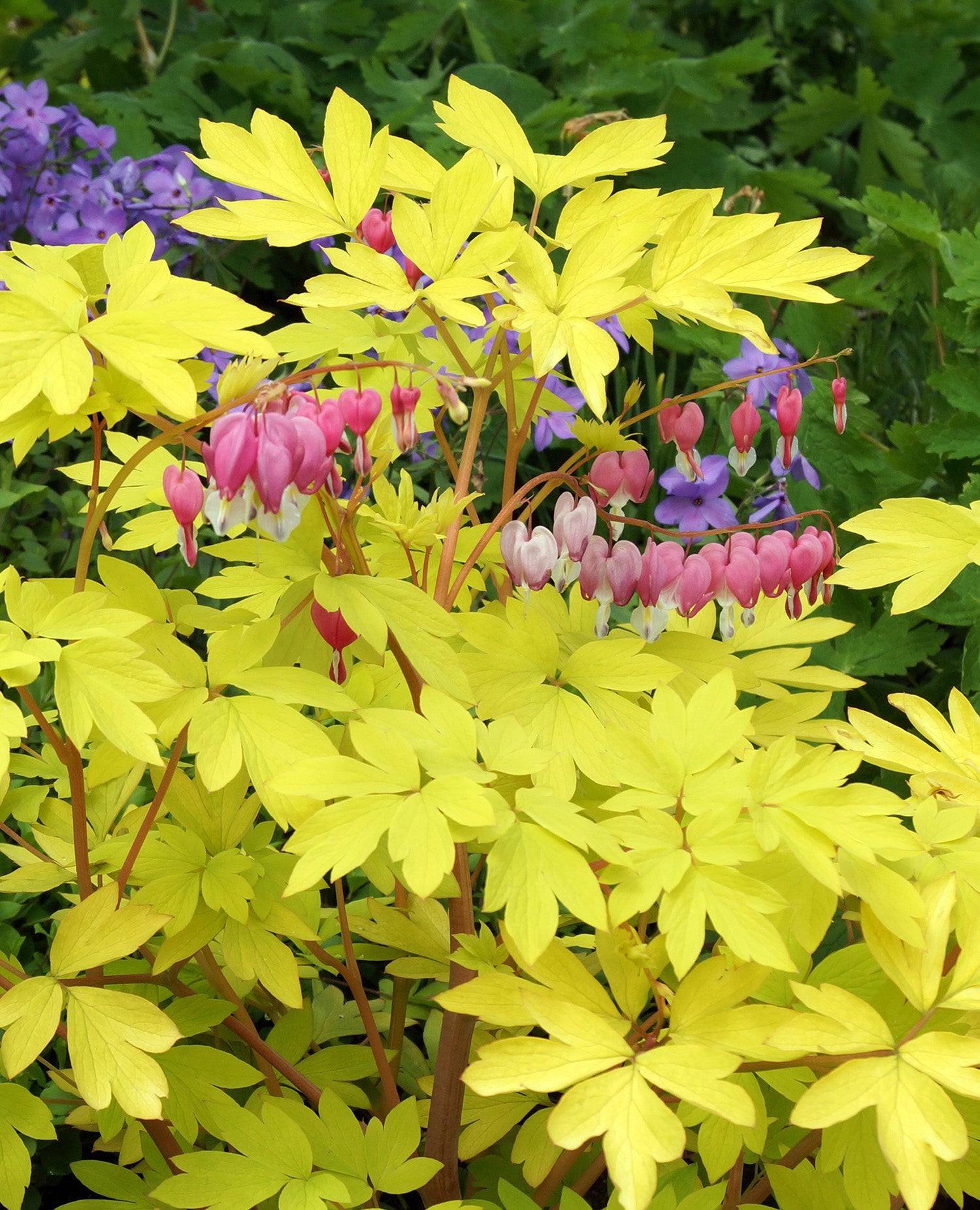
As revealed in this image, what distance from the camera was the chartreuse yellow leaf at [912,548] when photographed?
108cm

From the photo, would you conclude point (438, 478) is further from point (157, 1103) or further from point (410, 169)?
point (157, 1103)

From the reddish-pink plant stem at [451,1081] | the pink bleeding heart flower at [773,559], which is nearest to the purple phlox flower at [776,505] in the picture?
the pink bleeding heart flower at [773,559]

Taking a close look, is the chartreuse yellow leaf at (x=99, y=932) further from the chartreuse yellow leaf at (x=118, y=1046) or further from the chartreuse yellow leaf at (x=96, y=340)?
the chartreuse yellow leaf at (x=96, y=340)

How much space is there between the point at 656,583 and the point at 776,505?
3.22 feet

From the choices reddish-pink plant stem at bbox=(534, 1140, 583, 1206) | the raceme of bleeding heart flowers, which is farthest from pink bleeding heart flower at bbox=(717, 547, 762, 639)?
reddish-pink plant stem at bbox=(534, 1140, 583, 1206)

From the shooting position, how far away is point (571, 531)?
3.58 feet

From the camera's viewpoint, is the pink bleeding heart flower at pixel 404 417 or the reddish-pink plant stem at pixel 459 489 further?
the reddish-pink plant stem at pixel 459 489

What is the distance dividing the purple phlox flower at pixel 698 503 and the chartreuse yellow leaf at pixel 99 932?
1.18m

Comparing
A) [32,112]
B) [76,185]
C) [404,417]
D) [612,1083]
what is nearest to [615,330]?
[404,417]

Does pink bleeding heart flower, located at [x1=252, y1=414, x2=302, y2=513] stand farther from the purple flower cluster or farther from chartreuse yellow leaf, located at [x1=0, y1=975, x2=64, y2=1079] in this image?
the purple flower cluster

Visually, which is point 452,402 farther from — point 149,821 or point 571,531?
point 149,821

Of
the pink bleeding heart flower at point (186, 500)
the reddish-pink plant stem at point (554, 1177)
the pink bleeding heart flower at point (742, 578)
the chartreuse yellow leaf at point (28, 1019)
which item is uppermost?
the pink bleeding heart flower at point (186, 500)

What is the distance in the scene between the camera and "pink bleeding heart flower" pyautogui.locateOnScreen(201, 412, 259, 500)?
830 mm

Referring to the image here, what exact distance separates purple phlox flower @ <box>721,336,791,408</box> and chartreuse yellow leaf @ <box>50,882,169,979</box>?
1.46 metres
